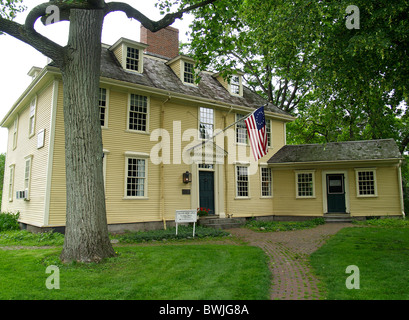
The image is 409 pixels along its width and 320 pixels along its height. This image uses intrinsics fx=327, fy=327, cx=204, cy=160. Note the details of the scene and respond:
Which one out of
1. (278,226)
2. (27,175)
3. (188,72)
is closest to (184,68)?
(188,72)

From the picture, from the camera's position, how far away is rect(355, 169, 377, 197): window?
17.2m

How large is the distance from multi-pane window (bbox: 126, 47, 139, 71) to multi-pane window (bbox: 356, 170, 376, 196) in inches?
495

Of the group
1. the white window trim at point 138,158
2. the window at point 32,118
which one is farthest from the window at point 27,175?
the white window trim at point 138,158

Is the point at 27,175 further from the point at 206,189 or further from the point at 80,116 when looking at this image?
the point at 80,116

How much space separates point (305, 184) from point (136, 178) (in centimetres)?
978

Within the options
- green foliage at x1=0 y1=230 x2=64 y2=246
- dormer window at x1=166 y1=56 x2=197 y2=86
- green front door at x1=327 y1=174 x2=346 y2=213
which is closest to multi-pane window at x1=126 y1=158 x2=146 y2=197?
green foliage at x1=0 y1=230 x2=64 y2=246

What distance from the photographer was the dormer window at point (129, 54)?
14602mm

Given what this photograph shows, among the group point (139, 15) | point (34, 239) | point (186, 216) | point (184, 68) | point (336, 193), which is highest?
point (184, 68)

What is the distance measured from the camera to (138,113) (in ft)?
46.0

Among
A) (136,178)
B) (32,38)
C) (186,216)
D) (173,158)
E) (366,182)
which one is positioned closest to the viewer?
(32,38)

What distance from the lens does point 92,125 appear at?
7.39 m

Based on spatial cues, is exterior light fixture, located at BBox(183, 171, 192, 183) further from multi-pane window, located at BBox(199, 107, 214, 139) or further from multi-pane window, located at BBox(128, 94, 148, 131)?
multi-pane window, located at BBox(128, 94, 148, 131)

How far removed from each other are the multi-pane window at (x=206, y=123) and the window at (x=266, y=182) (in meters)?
4.20
